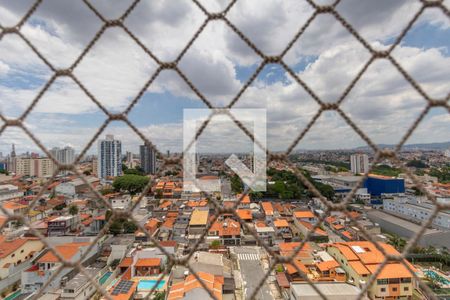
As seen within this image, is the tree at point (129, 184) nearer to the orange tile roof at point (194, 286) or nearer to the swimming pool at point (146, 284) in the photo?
the swimming pool at point (146, 284)

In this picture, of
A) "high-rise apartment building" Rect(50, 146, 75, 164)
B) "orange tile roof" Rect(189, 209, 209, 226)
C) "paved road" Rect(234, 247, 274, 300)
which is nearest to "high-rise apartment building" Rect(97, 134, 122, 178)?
"orange tile roof" Rect(189, 209, 209, 226)

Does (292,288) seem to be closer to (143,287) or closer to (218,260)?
(218,260)

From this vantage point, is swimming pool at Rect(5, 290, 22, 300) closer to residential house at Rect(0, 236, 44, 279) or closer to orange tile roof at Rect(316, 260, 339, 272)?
residential house at Rect(0, 236, 44, 279)

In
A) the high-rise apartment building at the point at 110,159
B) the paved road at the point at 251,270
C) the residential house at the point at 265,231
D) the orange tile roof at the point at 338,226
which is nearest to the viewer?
the paved road at the point at 251,270

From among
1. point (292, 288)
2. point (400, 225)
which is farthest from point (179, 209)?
point (400, 225)

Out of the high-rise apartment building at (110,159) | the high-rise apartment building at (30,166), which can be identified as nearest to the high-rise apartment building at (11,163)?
the high-rise apartment building at (30,166)

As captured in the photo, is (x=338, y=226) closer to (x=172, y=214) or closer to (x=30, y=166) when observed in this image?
(x=172, y=214)
